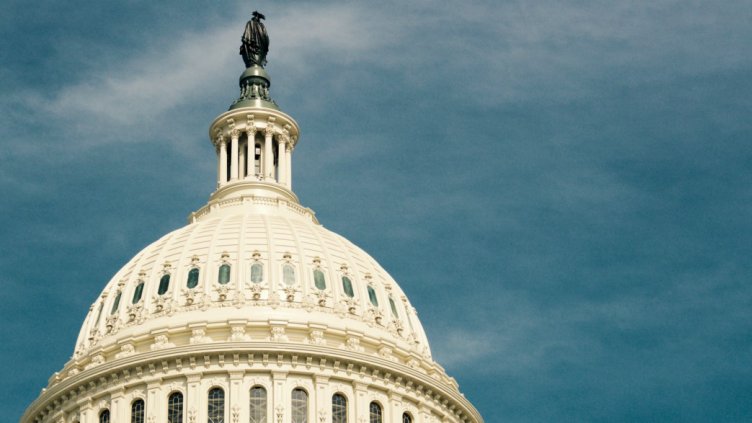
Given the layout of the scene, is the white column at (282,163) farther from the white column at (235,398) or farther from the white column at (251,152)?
the white column at (235,398)

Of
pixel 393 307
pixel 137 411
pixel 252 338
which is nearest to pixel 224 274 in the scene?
pixel 252 338

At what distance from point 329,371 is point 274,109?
27.2 meters

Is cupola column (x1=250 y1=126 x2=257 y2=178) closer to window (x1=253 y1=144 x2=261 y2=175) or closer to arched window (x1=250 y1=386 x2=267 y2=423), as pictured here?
window (x1=253 y1=144 x2=261 y2=175)

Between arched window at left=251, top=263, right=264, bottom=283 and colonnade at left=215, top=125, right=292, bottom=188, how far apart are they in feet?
46.2

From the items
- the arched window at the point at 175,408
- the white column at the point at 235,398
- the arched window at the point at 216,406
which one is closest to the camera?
the white column at the point at 235,398

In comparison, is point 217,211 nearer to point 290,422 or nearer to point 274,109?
point 274,109

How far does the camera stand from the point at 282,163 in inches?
5138

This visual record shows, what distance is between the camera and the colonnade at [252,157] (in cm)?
12950

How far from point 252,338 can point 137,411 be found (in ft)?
25.5

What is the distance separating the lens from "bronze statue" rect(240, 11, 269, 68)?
138 metres

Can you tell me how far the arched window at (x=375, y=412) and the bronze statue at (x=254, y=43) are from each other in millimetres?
35277

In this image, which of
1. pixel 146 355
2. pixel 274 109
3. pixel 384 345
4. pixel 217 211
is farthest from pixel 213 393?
pixel 274 109

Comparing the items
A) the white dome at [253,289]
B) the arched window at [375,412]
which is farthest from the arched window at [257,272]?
the arched window at [375,412]

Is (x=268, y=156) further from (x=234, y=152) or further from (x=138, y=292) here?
(x=138, y=292)
